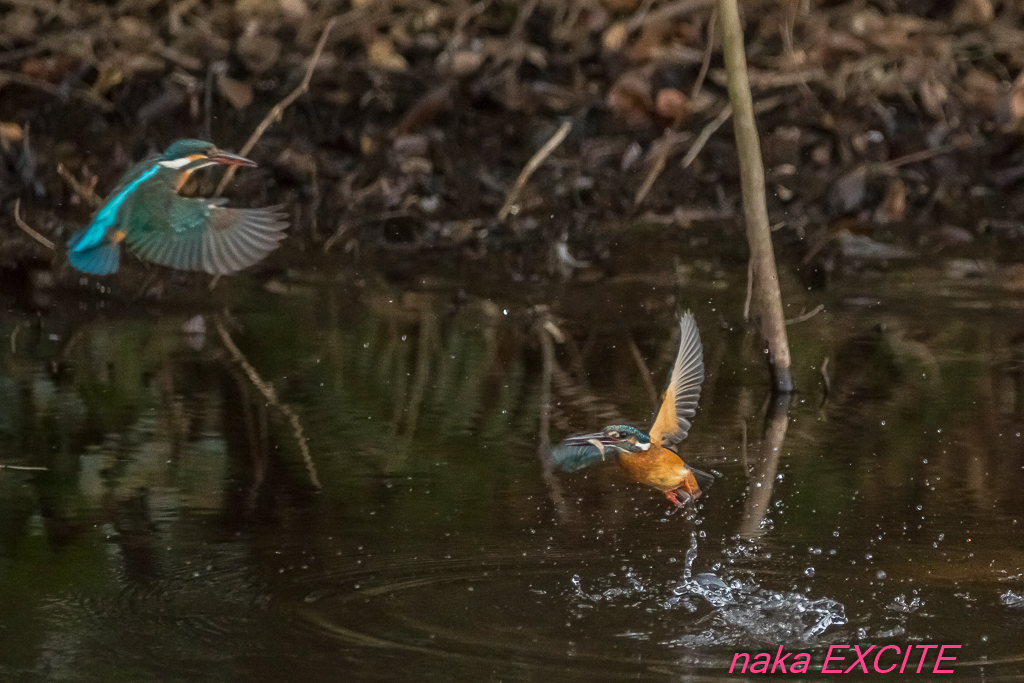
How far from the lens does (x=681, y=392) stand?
15.6 ft

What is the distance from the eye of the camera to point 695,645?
3.98 meters

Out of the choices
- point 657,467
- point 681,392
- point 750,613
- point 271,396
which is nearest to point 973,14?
point 271,396

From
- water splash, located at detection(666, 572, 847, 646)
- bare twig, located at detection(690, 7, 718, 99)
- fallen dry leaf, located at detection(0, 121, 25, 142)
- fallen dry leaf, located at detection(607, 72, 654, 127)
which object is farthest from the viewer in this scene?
fallen dry leaf, located at detection(607, 72, 654, 127)

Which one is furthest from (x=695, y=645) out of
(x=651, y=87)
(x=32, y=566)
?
(x=651, y=87)

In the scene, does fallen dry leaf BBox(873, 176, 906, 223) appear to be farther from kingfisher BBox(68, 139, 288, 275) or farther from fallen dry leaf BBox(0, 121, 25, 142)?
kingfisher BBox(68, 139, 288, 275)

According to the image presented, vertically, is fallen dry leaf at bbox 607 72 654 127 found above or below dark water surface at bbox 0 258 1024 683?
above

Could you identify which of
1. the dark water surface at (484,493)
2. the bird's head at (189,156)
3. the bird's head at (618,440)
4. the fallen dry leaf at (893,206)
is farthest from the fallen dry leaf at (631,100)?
the bird's head at (618,440)

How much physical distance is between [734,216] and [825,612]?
219 inches

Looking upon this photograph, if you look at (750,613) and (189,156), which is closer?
(750,613)

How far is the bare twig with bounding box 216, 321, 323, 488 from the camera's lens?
5523 mm

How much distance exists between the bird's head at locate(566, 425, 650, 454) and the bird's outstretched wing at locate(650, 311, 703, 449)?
95 millimetres

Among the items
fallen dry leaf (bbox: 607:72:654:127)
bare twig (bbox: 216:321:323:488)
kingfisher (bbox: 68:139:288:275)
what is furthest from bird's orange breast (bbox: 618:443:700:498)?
fallen dry leaf (bbox: 607:72:654:127)

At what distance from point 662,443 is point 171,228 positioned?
64.7 inches

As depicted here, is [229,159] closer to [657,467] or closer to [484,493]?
[484,493]
